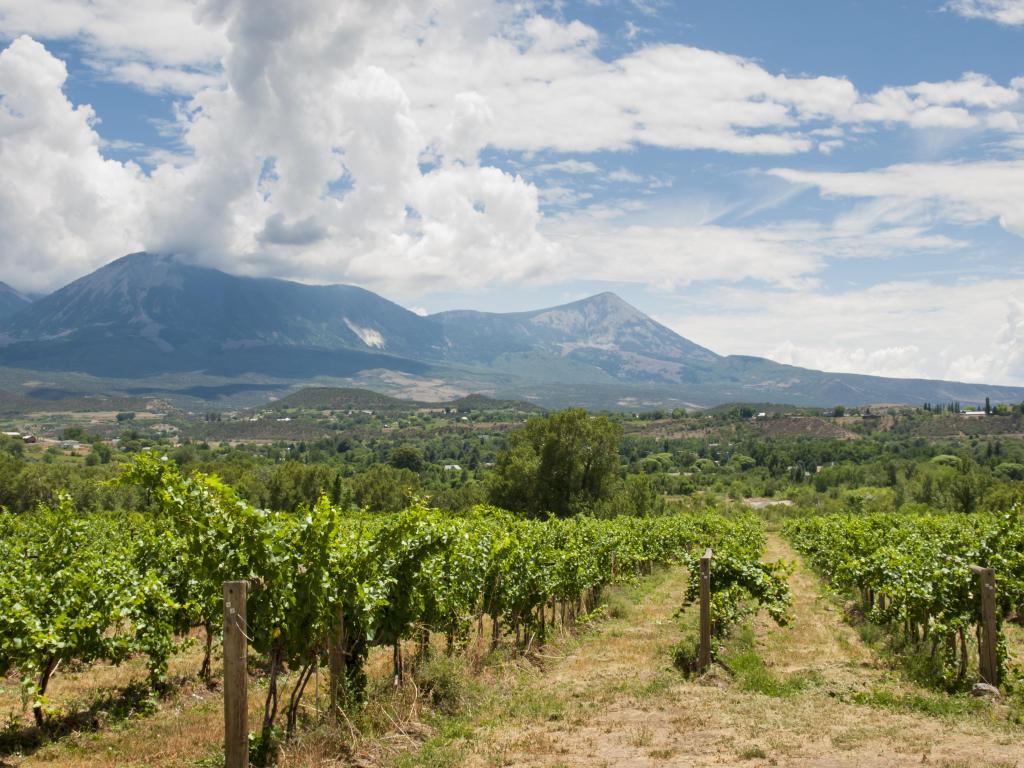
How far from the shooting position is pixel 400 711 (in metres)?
10.0

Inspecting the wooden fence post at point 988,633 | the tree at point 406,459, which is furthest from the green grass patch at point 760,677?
the tree at point 406,459

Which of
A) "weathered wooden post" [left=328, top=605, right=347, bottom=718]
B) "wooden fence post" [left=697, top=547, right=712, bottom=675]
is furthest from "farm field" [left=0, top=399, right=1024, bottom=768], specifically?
"wooden fence post" [left=697, top=547, right=712, bottom=675]

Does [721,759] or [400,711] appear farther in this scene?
[400,711]

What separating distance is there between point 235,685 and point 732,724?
647 centimetres

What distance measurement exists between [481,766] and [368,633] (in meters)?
2.37

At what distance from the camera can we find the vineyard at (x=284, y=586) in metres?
8.54

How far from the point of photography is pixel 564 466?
5088cm

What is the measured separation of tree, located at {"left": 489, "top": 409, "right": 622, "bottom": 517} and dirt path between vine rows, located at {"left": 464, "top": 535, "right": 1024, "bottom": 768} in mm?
36323

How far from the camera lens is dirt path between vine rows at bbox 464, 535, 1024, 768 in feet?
27.0

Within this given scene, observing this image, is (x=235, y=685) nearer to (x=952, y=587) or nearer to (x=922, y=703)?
(x=922, y=703)

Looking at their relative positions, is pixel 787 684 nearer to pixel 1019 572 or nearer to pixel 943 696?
pixel 943 696

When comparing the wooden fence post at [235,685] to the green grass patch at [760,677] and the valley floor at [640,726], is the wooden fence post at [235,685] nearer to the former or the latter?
the valley floor at [640,726]

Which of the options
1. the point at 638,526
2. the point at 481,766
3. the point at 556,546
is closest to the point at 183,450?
the point at 638,526

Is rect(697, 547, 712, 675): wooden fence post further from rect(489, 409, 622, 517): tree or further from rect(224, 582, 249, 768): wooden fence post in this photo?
rect(489, 409, 622, 517): tree
